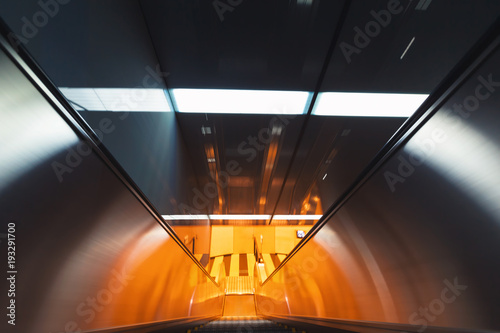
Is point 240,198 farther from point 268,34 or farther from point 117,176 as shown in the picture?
point 117,176

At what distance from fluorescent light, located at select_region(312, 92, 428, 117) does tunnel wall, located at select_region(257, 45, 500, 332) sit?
109 inches

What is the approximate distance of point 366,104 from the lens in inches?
198

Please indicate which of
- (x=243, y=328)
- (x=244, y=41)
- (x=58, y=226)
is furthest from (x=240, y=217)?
(x=58, y=226)

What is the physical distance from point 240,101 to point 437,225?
4.59 metres

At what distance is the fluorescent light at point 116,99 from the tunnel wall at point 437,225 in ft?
8.04

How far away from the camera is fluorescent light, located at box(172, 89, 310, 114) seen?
543 centimetres

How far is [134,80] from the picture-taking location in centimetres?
379

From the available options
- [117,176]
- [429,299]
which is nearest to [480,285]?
[429,299]

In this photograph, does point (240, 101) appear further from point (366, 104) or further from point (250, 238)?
point (250, 238)

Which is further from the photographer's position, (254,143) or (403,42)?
(254,143)

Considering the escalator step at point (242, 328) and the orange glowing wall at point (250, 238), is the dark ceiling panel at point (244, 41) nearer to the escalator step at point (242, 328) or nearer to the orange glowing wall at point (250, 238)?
the escalator step at point (242, 328)

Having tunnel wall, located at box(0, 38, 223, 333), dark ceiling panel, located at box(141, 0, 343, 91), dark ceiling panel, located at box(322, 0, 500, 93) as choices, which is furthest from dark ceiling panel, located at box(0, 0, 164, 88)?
dark ceiling panel, located at box(322, 0, 500, 93)

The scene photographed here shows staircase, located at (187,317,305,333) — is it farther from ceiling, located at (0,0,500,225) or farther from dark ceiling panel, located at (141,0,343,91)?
dark ceiling panel, located at (141,0,343,91)

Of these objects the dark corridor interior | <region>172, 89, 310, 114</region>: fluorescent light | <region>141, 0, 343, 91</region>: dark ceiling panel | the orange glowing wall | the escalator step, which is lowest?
the escalator step
